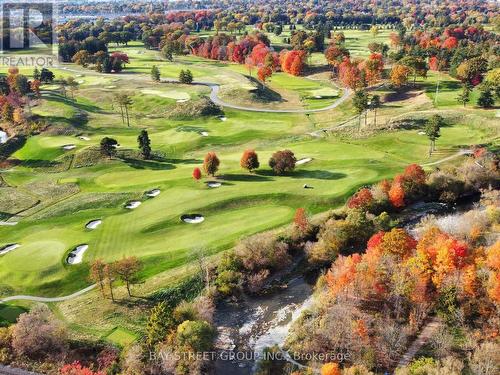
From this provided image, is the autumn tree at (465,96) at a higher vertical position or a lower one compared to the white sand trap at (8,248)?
higher

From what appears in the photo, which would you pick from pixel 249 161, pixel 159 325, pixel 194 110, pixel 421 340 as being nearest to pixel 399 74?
pixel 194 110

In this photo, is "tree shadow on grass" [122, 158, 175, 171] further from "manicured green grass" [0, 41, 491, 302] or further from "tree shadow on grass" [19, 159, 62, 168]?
"tree shadow on grass" [19, 159, 62, 168]

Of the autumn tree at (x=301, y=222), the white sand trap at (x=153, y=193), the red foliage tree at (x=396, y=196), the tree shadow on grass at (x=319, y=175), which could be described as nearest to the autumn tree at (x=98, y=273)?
the white sand trap at (x=153, y=193)

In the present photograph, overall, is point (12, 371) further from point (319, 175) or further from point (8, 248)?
point (319, 175)

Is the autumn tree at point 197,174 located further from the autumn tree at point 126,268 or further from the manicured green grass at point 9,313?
the manicured green grass at point 9,313

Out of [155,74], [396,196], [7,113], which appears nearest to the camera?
[396,196]

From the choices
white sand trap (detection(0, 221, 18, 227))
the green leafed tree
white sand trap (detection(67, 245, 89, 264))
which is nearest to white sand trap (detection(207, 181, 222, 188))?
white sand trap (detection(67, 245, 89, 264))

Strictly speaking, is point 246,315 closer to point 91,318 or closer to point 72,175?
point 91,318
